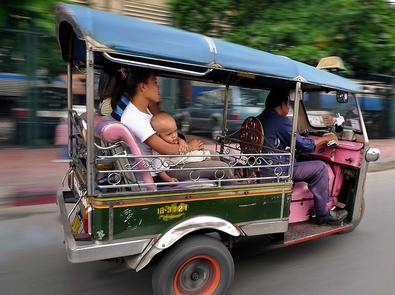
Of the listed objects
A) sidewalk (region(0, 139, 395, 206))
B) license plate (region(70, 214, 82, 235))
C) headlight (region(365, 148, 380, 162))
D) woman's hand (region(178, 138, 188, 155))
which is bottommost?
sidewalk (region(0, 139, 395, 206))

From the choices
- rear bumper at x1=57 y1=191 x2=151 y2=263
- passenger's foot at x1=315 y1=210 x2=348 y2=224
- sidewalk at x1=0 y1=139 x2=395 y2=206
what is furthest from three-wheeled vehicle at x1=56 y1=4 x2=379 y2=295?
sidewalk at x1=0 y1=139 x2=395 y2=206

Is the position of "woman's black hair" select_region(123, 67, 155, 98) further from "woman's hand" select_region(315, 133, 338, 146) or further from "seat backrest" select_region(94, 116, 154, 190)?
"woman's hand" select_region(315, 133, 338, 146)

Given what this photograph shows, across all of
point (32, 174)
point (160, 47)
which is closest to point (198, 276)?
point (160, 47)

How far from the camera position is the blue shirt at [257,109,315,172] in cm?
340

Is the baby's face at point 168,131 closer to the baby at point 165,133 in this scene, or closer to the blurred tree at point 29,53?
the baby at point 165,133

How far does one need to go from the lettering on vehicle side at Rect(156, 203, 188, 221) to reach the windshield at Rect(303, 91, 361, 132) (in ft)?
6.80

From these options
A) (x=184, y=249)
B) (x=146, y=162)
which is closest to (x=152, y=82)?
(x=146, y=162)

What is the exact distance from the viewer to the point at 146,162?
8.79 ft

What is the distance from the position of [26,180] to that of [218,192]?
3768 millimetres

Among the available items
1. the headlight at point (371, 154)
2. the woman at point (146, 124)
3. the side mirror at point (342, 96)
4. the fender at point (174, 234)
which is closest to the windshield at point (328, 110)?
the side mirror at point (342, 96)

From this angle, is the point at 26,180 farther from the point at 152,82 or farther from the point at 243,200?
the point at 243,200

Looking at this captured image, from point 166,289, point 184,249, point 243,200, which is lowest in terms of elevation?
point 166,289

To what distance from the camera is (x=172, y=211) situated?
2.57 m

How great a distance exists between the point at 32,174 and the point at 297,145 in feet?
13.8
